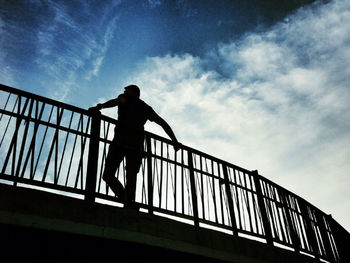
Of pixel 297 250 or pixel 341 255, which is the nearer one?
pixel 297 250

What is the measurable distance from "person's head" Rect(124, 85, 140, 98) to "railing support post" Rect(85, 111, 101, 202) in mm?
958

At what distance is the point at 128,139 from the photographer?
4.64 meters

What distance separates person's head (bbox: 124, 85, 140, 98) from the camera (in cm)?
526


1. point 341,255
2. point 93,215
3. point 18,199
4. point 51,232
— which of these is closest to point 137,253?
point 93,215

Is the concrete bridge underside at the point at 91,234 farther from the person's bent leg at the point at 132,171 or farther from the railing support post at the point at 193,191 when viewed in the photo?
the person's bent leg at the point at 132,171

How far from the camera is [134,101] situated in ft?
16.9

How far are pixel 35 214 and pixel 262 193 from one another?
4343 mm

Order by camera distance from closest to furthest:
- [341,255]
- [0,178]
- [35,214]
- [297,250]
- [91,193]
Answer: [35,214] → [0,178] → [91,193] → [297,250] → [341,255]

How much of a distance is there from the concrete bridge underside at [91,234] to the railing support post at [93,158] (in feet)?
1.07

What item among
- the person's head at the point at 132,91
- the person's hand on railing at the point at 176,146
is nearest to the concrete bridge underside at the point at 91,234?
the person's hand on railing at the point at 176,146

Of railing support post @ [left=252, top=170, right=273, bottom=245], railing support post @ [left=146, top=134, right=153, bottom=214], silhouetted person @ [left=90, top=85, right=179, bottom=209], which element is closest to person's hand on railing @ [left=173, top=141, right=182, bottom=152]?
silhouetted person @ [left=90, top=85, right=179, bottom=209]

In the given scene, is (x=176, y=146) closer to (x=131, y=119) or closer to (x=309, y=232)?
(x=131, y=119)

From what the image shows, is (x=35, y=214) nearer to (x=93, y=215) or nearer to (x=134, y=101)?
(x=93, y=215)

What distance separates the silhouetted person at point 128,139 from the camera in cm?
438
